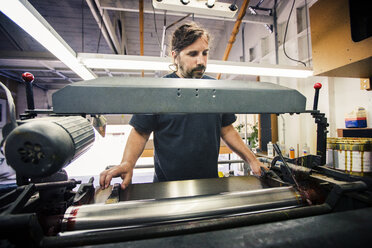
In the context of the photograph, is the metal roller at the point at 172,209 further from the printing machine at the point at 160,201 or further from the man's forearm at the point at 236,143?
the man's forearm at the point at 236,143

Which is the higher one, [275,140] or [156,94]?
[156,94]

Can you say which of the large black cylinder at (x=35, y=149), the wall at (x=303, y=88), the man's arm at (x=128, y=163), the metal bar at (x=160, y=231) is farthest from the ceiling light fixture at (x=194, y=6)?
the wall at (x=303, y=88)

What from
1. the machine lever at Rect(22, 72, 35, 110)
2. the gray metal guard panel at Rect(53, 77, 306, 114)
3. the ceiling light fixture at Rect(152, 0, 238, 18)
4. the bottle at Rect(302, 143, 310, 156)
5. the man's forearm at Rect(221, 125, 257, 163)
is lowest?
the bottle at Rect(302, 143, 310, 156)

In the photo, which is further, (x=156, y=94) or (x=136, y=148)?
(x=136, y=148)

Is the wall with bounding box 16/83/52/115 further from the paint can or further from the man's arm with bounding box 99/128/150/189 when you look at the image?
the paint can

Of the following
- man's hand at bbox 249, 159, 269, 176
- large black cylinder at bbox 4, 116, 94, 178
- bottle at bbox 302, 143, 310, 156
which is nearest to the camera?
large black cylinder at bbox 4, 116, 94, 178

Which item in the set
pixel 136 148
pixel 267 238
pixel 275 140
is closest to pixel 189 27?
pixel 136 148

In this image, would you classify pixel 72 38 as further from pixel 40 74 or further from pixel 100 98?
pixel 100 98

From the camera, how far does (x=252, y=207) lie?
648mm

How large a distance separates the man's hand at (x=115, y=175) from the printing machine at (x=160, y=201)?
107mm

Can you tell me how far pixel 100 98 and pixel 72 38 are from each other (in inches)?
199

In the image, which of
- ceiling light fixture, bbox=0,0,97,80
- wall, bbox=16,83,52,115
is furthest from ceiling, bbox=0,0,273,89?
ceiling light fixture, bbox=0,0,97,80

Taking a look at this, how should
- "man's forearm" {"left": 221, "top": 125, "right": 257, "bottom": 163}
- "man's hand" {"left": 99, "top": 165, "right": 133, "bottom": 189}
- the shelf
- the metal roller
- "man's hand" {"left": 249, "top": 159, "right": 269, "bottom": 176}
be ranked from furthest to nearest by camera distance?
the shelf
"man's forearm" {"left": 221, "top": 125, "right": 257, "bottom": 163}
"man's hand" {"left": 249, "top": 159, "right": 269, "bottom": 176}
"man's hand" {"left": 99, "top": 165, "right": 133, "bottom": 189}
the metal roller

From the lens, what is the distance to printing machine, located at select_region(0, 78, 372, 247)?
1.25 feet
